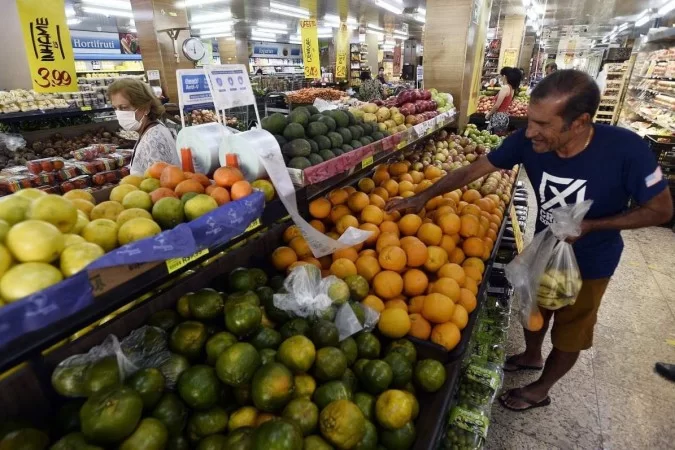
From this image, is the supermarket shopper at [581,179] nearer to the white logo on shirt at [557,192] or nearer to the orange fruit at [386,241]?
the white logo on shirt at [557,192]

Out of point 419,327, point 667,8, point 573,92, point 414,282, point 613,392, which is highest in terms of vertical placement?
point 667,8

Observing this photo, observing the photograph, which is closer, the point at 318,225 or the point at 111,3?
the point at 318,225

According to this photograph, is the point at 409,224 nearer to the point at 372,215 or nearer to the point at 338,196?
the point at 372,215

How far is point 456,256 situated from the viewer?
241cm

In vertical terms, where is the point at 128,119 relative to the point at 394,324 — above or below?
above

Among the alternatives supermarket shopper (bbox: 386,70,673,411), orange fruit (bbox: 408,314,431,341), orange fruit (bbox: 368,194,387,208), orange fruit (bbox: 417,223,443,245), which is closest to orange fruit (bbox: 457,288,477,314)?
orange fruit (bbox: 408,314,431,341)

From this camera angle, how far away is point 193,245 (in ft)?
4.01

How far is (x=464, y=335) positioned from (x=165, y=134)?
276 centimetres

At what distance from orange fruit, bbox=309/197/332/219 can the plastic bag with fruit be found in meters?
1.19

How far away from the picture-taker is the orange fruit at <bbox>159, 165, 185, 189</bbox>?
1.59 meters

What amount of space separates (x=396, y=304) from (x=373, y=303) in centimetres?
13

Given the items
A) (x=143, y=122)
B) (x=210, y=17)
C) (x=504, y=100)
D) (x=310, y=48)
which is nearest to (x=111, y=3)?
(x=210, y=17)

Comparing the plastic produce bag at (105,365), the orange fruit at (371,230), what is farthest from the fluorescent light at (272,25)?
the plastic produce bag at (105,365)

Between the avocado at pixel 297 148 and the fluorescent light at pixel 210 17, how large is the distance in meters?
16.2
